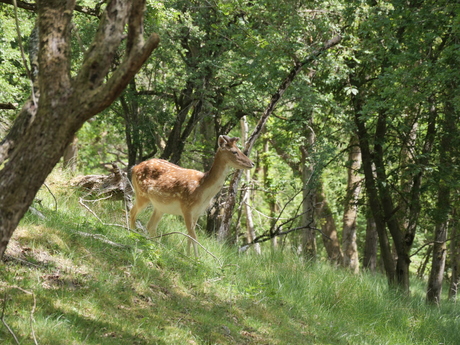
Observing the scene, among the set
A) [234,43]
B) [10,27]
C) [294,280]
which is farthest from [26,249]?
[10,27]

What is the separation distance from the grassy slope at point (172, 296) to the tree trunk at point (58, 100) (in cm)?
125

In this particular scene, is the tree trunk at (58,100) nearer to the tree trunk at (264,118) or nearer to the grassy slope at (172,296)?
the grassy slope at (172,296)

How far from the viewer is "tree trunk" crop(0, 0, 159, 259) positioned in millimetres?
4168

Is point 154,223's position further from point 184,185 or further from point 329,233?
point 329,233

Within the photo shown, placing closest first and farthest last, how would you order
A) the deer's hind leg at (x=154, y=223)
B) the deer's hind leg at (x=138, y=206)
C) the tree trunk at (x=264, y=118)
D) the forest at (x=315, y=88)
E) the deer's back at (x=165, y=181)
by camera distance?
the deer's back at (x=165, y=181), the deer's hind leg at (x=138, y=206), the deer's hind leg at (x=154, y=223), the forest at (x=315, y=88), the tree trunk at (x=264, y=118)

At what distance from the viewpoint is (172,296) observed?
752cm

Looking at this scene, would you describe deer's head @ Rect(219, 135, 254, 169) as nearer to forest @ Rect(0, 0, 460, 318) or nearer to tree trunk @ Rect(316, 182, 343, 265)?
forest @ Rect(0, 0, 460, 318)

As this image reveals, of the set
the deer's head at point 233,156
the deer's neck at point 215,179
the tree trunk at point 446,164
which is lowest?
the deer's neck at point 215,179

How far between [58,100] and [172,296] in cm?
396

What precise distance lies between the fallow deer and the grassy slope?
593 millimetres

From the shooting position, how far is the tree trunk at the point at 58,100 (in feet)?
13.7

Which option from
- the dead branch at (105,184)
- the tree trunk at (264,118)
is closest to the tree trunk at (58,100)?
the dead branch at (105,184)

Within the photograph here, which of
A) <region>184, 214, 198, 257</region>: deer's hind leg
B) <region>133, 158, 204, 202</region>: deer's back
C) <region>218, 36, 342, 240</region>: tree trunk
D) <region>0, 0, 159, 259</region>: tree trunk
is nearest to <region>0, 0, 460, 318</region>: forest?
<region>218, 36, 342, 240</region>: tree trunk

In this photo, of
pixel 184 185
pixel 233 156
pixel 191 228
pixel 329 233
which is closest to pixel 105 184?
pixel 184 185
